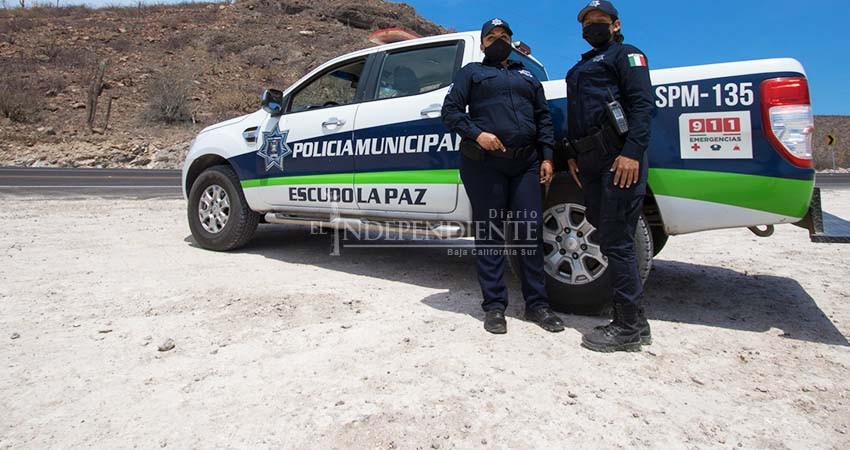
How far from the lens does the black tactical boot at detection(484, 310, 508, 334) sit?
9.84 feet

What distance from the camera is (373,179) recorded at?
412 cm

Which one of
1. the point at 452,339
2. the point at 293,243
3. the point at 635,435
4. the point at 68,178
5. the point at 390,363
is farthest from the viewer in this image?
the point at 68,178

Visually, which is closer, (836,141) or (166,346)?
(166,346)

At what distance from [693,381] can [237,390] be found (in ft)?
6.68

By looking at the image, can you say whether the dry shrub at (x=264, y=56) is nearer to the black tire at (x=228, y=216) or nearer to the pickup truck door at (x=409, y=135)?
the black tire at (x=228, y=216)

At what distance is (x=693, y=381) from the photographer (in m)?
2.41

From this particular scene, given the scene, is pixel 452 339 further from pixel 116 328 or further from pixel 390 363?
pixel 116 328

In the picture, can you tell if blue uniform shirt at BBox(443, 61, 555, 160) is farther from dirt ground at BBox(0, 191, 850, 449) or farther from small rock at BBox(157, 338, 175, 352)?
small rock at BBox(157, 338, 175, 352)

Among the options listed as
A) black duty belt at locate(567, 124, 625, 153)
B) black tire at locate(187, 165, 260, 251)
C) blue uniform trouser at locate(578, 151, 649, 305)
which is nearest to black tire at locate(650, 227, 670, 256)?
blue uniform trouser at locate(578, 151, 649, 305)

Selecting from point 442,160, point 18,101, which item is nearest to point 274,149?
point 442,160

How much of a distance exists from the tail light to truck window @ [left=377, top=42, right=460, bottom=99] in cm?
199

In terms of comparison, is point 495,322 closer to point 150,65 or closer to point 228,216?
point 228,216

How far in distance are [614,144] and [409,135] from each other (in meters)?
1.60

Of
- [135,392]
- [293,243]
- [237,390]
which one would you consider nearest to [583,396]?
[237,390]
